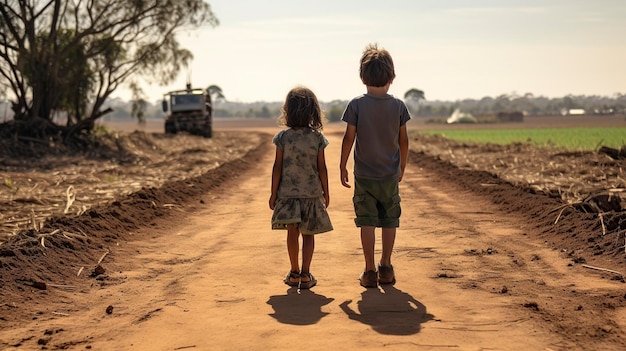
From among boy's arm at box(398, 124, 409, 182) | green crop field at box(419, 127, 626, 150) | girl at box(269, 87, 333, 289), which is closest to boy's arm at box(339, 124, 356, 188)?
girl at box(269, 87, 333, 289)

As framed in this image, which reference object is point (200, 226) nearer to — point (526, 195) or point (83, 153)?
point (526, 195)

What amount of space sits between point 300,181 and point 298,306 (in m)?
1.27

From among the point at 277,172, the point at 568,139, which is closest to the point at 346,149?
the point at 277,172

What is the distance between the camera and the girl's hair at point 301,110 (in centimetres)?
725

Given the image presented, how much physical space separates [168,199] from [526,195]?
6149 millimetres

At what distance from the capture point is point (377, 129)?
745 cm

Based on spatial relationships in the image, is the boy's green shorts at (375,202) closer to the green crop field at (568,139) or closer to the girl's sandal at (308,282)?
the girl's sandal at (308,282)

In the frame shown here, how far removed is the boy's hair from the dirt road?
1.84 meters

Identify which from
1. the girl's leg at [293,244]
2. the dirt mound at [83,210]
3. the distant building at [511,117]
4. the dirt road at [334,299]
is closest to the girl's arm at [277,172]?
the girl's leg at [293,244]

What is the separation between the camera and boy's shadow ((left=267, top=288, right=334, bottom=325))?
6.22m

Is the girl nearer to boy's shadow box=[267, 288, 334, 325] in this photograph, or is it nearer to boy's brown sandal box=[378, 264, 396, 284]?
boy's shadow box=[267, 288, 334, 325]

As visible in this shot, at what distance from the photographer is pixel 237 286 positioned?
747 centimetres

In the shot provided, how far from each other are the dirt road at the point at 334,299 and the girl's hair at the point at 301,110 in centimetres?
147

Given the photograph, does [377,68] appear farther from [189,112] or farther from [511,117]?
[511,117]
